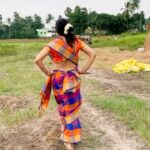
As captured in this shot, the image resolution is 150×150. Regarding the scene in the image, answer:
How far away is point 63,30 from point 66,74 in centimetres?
52

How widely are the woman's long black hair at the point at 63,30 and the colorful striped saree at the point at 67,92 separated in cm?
10

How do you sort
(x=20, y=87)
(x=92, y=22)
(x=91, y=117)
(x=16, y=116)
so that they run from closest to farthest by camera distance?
(x=91, y=117)
(x=16, y=116)
(x=20, y=87)
(x=92, y=22)

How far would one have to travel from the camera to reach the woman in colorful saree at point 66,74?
17.0ft

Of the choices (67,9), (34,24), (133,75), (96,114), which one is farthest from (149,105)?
(34,24)

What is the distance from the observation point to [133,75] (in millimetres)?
12156

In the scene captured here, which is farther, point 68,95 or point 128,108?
point 128,108

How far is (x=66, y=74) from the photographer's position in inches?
208

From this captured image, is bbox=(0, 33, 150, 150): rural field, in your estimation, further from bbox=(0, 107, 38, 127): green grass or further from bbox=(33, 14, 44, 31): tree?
bbox=(33, 14, 44, 31): tree

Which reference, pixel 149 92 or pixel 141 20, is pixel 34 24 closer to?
pixel 141 20

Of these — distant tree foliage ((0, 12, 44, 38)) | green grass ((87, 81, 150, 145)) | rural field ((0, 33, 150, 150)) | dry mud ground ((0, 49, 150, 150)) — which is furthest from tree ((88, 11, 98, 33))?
dry mud ground ((0, 49, 150, 150))

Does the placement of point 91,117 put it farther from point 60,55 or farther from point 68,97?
point 60,55

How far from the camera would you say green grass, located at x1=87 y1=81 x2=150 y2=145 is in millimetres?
6371

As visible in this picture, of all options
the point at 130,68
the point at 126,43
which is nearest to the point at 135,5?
the point at 126,43

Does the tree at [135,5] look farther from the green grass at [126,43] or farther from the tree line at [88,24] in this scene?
the green grass at [126,43]
